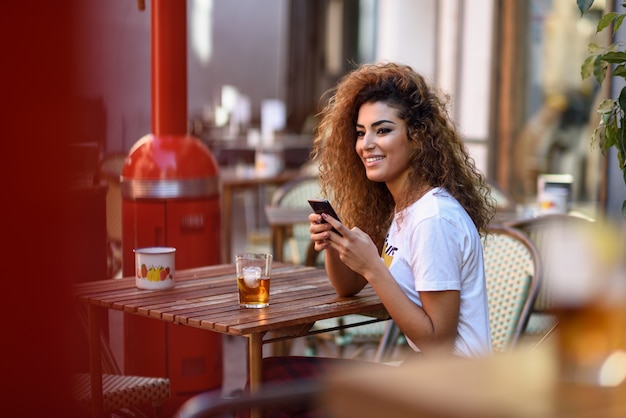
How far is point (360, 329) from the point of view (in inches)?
154

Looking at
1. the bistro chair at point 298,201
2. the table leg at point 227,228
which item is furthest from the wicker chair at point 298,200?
the table leg at point 227,228

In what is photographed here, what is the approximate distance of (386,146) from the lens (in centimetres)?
269

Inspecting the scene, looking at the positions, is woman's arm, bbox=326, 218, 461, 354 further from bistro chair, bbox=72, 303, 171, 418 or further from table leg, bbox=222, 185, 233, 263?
table leg, bbox=222, 185, 233, 263

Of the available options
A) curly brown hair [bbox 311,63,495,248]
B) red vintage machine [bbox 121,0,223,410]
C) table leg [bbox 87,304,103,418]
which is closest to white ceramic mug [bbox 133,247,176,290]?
table leg [bbox 87,304,103,418]

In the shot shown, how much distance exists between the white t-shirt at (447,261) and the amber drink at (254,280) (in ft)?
1.08

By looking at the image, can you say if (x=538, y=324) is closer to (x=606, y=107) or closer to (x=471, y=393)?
(x=606, y=107)

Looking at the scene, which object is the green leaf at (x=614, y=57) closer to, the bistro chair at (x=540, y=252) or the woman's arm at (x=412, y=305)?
the woman's arm at (x=412, y=305)

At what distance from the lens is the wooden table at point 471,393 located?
96 centimetres

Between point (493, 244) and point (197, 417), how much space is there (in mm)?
2289

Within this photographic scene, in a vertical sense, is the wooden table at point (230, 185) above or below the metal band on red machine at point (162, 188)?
below

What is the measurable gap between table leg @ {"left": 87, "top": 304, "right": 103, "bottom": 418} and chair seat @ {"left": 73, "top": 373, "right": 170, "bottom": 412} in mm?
26

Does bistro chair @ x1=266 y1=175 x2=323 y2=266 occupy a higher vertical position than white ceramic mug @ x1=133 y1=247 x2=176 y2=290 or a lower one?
lower

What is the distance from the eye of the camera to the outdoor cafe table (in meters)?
2.34

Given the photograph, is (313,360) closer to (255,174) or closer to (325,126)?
(325,126)
